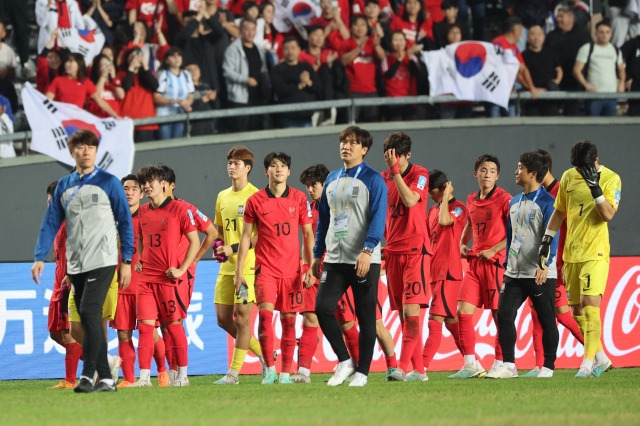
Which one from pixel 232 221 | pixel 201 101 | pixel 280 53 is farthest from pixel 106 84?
pixel 232 221

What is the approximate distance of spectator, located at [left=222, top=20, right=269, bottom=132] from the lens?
17.6m

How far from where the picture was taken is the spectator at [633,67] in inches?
762

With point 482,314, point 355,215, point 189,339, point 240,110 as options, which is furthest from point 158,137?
point 355,215

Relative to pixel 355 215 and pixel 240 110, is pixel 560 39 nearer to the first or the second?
pixel 240 110

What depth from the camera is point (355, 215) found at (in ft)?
33.1

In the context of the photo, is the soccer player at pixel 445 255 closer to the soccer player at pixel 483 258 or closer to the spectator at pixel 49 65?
the soccer player at pixel 483 258

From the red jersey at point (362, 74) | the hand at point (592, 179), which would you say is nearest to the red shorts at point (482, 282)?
the hand at point (592, 179)

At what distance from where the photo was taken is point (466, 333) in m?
12.3

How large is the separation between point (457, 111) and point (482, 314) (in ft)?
16.8

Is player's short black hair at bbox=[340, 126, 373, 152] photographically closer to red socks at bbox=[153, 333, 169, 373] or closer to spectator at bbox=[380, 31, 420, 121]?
red socks at bbox=[153, 333, 169, 373]

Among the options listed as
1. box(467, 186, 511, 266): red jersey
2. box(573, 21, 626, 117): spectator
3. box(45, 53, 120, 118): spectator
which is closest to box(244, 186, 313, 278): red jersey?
box(467, 186, 511, 266): red jersey

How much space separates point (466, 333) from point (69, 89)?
742 cm

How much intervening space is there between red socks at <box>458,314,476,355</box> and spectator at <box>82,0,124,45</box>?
26.2 feet

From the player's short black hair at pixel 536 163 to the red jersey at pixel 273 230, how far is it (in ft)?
7.49
